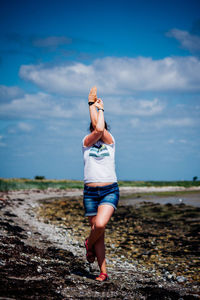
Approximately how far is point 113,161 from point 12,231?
6058 millimetres

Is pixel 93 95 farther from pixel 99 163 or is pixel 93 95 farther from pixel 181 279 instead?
pixel 181 279

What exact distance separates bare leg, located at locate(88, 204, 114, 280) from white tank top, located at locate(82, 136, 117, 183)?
20.3 inches

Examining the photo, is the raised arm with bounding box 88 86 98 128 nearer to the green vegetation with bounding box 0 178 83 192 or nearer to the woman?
the woman

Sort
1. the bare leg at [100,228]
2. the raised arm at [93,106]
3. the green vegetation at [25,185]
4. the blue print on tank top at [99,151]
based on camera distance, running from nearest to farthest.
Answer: the bare leg at [100,228] < the blue print on tank top at [99,151] < the raised arm at [93,106] < the green vegetation at [25,185]

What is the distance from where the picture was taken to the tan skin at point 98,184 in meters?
5.77

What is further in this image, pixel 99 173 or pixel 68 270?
pixel 68 270

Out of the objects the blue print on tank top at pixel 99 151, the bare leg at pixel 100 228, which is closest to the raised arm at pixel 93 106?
the blue print on tank top at pixel 99 151

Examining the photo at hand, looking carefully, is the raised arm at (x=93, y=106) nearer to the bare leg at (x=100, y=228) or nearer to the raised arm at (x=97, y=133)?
the raised arm at (x=97, y=133)

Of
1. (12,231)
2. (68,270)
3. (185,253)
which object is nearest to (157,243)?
(185,253)

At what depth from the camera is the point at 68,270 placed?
273 inches

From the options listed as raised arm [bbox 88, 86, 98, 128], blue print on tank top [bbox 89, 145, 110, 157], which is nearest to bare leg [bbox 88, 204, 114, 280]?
blue print on tank top [bbox 89, 145, 110, 157]

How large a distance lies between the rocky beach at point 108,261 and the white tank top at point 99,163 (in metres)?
1.92

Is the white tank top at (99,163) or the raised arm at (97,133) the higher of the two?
the raised arm at (97,133)

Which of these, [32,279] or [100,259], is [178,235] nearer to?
[100,259]
